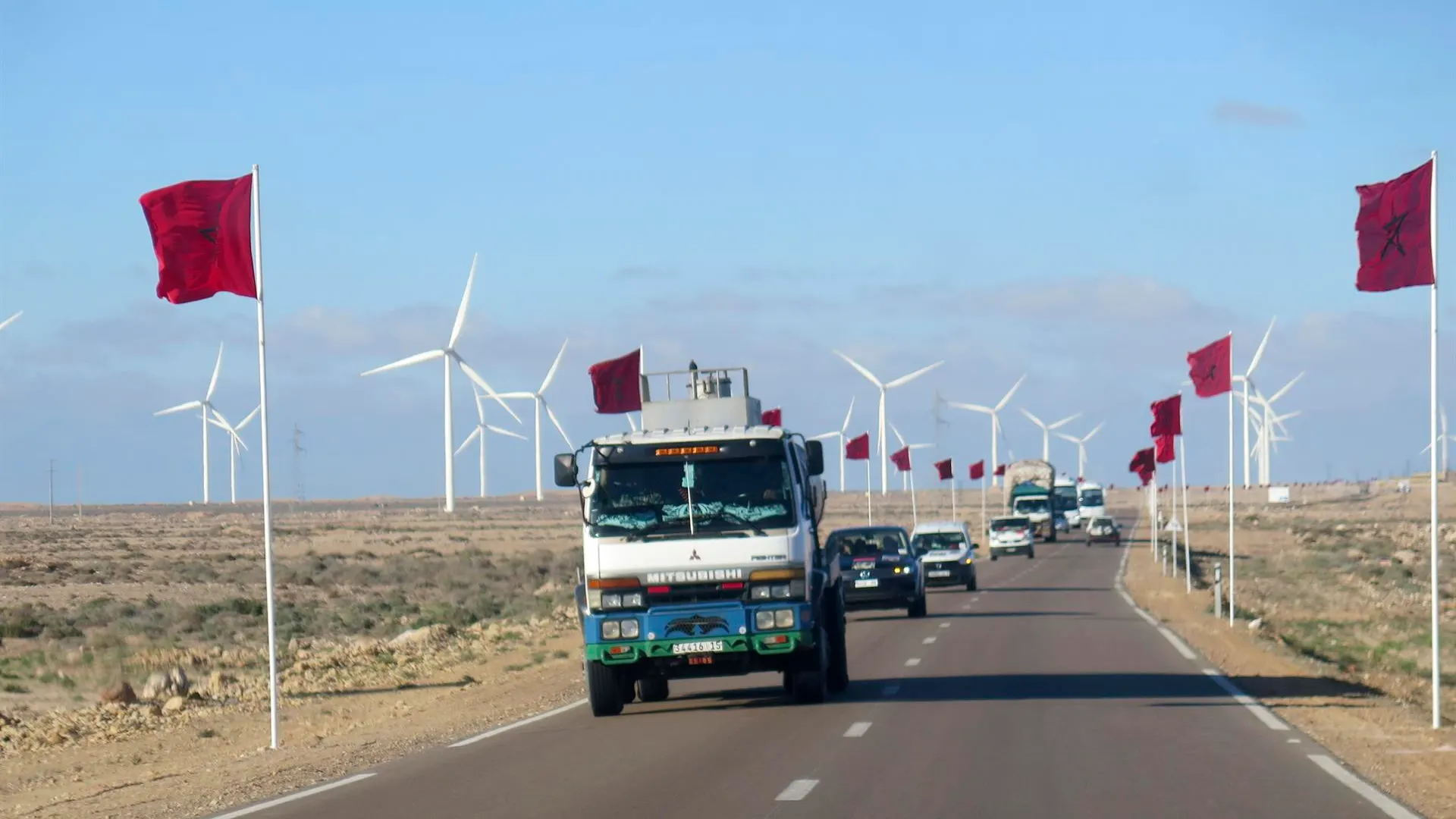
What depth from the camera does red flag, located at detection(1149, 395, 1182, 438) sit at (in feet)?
163

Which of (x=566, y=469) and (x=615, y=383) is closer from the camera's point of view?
(x=566, y=469)

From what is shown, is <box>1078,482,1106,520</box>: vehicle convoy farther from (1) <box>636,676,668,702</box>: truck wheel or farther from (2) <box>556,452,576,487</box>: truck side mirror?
(2) <box>556,452,576,487</box>: truck side mirror

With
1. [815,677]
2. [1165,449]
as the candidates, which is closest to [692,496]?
[815,677]

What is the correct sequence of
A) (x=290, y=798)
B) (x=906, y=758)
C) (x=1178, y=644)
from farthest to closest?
(x=1178, y=644)
(x=906, y=758)
(x=290, y=798)

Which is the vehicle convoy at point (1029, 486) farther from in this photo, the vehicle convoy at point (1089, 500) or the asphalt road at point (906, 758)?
the asphalt road at point (906, 758)

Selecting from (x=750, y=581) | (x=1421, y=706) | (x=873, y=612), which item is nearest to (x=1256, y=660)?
(x=1421, y=706)

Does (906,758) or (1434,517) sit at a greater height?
(1434,517)

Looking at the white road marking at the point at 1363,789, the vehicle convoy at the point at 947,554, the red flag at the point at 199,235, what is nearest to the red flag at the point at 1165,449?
the vehicle convoy at the point at 947,554

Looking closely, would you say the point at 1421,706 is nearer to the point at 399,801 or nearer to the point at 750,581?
the point at 750,581

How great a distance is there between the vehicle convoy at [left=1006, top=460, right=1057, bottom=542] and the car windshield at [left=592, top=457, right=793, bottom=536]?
72.6 meters

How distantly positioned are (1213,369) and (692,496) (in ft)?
77.5

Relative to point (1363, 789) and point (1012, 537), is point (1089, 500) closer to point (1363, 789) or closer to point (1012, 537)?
point (1012, 537)

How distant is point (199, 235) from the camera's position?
18.6 m

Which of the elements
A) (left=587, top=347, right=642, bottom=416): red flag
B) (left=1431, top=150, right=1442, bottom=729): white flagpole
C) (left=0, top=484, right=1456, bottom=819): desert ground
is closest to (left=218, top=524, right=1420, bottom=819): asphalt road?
(left=0, top=484, right=1456, bottom=819): desert ground
